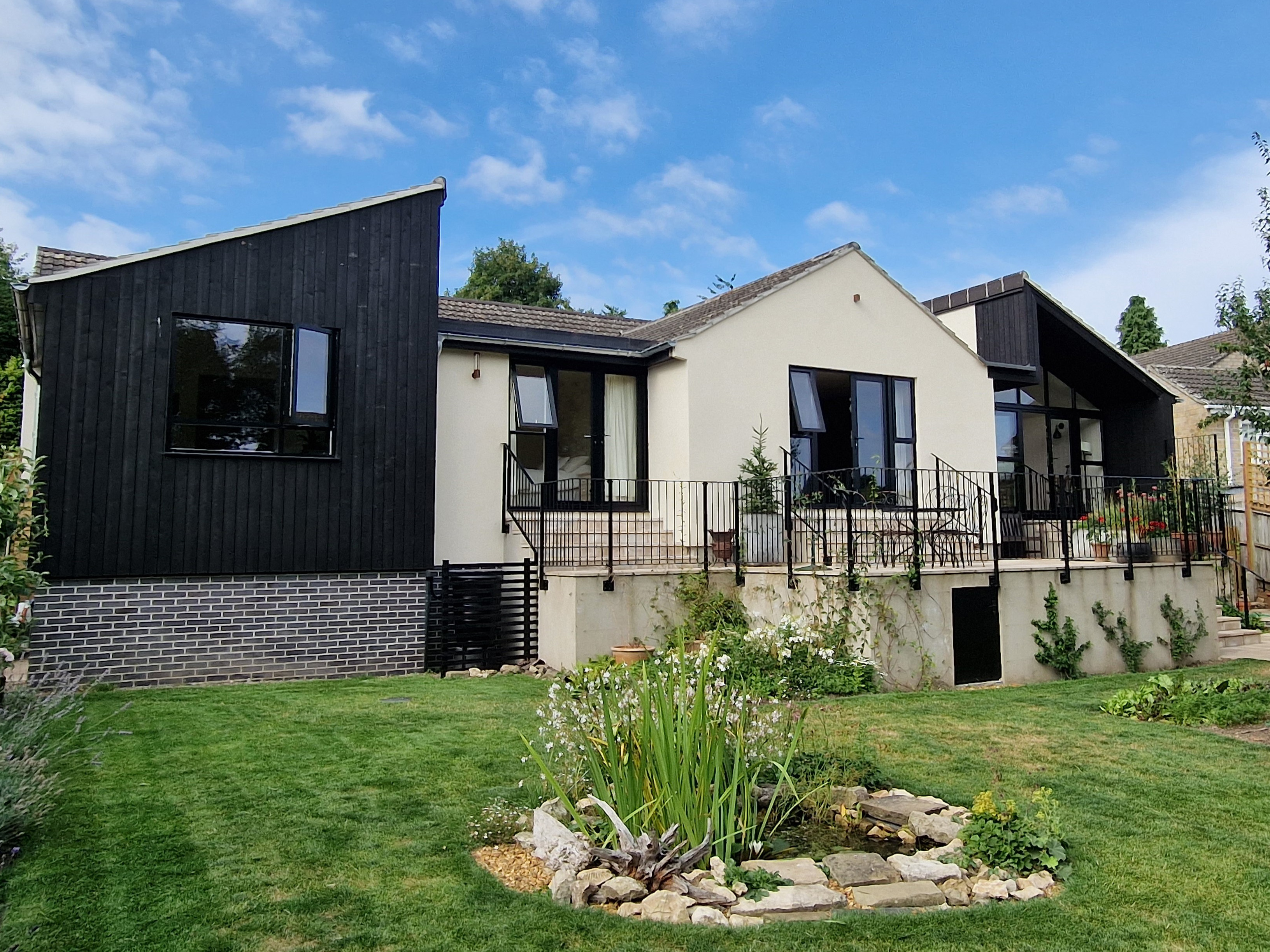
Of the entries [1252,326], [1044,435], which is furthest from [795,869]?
[1044,435]

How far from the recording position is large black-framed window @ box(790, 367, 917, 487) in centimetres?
1414

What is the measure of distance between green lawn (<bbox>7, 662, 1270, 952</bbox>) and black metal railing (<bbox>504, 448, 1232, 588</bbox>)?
9.70 ft

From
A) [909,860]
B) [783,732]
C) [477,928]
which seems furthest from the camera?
[783,732]

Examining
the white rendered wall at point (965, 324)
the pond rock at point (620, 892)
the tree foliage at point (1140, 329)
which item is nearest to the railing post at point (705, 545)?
the pond rock at point (620, 892)

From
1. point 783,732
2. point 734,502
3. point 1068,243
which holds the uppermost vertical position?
point 1068,243

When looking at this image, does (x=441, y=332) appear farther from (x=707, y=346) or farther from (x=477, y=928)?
(x=477, y=928)

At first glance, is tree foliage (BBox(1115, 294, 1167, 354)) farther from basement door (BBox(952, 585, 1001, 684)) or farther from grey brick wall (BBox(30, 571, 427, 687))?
grey brick wall (BBox(30, 571, 427, 687))

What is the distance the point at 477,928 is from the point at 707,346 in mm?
10635

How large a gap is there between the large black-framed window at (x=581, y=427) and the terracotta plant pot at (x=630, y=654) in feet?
10.8

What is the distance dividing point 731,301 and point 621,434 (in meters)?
3.30

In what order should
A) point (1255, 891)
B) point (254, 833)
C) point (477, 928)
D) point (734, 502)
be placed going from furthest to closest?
point (734, 502) → point (254, 833) → point (1255, 891) → point (477, 928)

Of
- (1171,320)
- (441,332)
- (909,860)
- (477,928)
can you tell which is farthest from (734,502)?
(1171,320)

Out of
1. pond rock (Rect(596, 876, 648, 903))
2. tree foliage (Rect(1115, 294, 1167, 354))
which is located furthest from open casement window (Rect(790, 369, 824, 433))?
tree foliage (Rect(1115, 294, 1167, 354))

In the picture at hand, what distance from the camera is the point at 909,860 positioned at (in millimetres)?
4094
